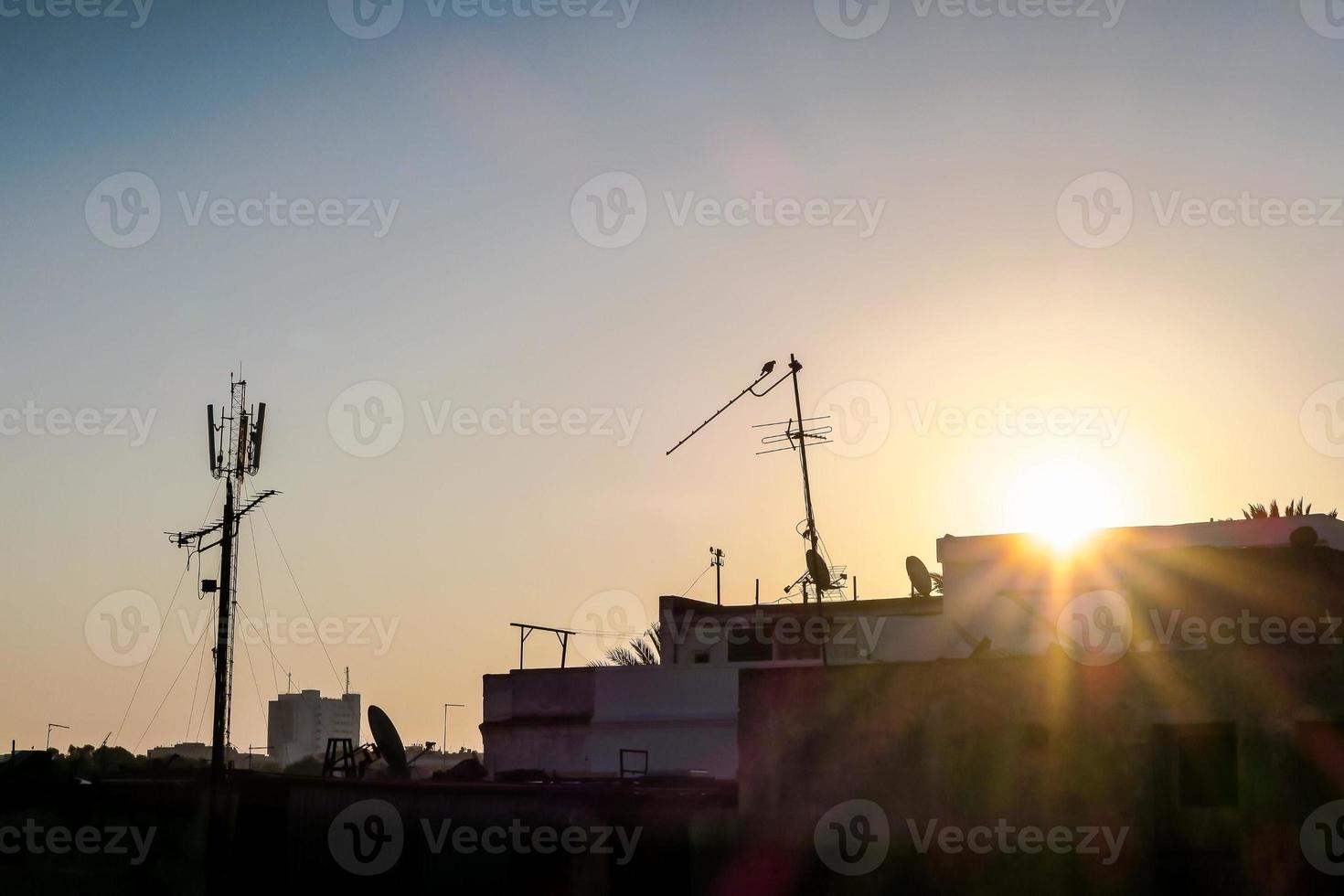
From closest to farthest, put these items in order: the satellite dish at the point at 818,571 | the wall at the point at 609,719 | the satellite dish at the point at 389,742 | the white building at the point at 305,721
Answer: the satellite dish at the point at 389,742
the satellite dish at the point at 818,571
the wall at the point at 609,719
the white building at the point at 305,721

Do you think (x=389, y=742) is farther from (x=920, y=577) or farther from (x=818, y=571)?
(x=920, y=577)

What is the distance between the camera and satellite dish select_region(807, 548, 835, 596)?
Result: 3969 centimetres

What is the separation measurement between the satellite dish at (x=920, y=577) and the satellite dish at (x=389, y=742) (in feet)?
63.6

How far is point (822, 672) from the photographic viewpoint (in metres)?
27.7

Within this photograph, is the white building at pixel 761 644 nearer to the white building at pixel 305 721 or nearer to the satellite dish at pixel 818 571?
the satellite dish at pixel 818 571

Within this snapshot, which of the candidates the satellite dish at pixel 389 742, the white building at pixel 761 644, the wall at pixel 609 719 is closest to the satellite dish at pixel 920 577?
the white building at pixel 761 644

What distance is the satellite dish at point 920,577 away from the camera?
159ft

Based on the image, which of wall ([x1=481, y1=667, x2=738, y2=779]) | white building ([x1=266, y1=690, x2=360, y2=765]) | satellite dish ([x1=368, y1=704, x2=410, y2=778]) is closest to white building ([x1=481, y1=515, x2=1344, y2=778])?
wall ([x1=481, y1=667, x2=738, y2=779])

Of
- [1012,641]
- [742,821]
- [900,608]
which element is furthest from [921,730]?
[900,608]

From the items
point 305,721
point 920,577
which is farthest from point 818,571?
point 305,721

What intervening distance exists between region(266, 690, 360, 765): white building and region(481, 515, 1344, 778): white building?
89996 millimetres

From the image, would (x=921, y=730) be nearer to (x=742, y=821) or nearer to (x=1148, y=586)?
(x=742, y=821)

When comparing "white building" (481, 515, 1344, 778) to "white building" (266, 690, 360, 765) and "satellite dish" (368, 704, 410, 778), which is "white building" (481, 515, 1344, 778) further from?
"white building" (266, 690, 360, 765)

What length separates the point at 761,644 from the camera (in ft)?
167
